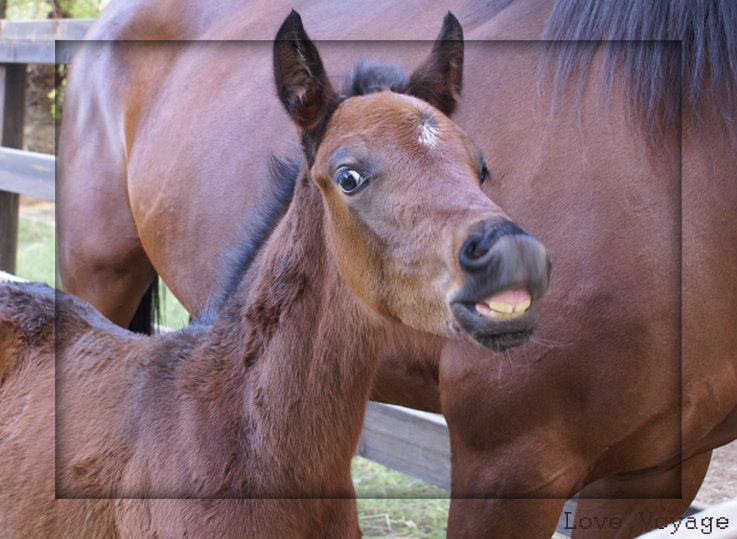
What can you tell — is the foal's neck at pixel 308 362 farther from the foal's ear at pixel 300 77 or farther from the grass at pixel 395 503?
the grass at pixel 395 503

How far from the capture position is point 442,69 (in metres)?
1.95

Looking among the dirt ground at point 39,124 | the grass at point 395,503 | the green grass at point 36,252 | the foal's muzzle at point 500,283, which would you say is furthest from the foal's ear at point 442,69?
the dirt ground at point 39,124

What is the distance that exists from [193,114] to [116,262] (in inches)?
33.1

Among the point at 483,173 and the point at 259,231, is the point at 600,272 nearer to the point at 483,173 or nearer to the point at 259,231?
the point at 483,173

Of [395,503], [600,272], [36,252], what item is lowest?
[36,252]

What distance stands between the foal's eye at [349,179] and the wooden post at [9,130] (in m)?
4.12

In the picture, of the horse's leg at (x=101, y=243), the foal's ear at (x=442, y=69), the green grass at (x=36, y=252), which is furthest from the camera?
the green grass at (x=36, y=252)

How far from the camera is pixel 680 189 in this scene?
→ 1.82 metres

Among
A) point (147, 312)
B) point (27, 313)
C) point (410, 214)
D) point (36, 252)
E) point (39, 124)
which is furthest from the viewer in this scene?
point (39, 124)

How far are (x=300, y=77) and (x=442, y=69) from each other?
41cm

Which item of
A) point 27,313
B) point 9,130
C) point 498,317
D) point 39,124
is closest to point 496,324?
point 498,317

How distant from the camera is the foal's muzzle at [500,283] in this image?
1.32 metres

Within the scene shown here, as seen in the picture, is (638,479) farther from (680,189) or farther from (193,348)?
(193,348)

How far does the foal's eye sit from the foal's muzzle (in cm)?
33
